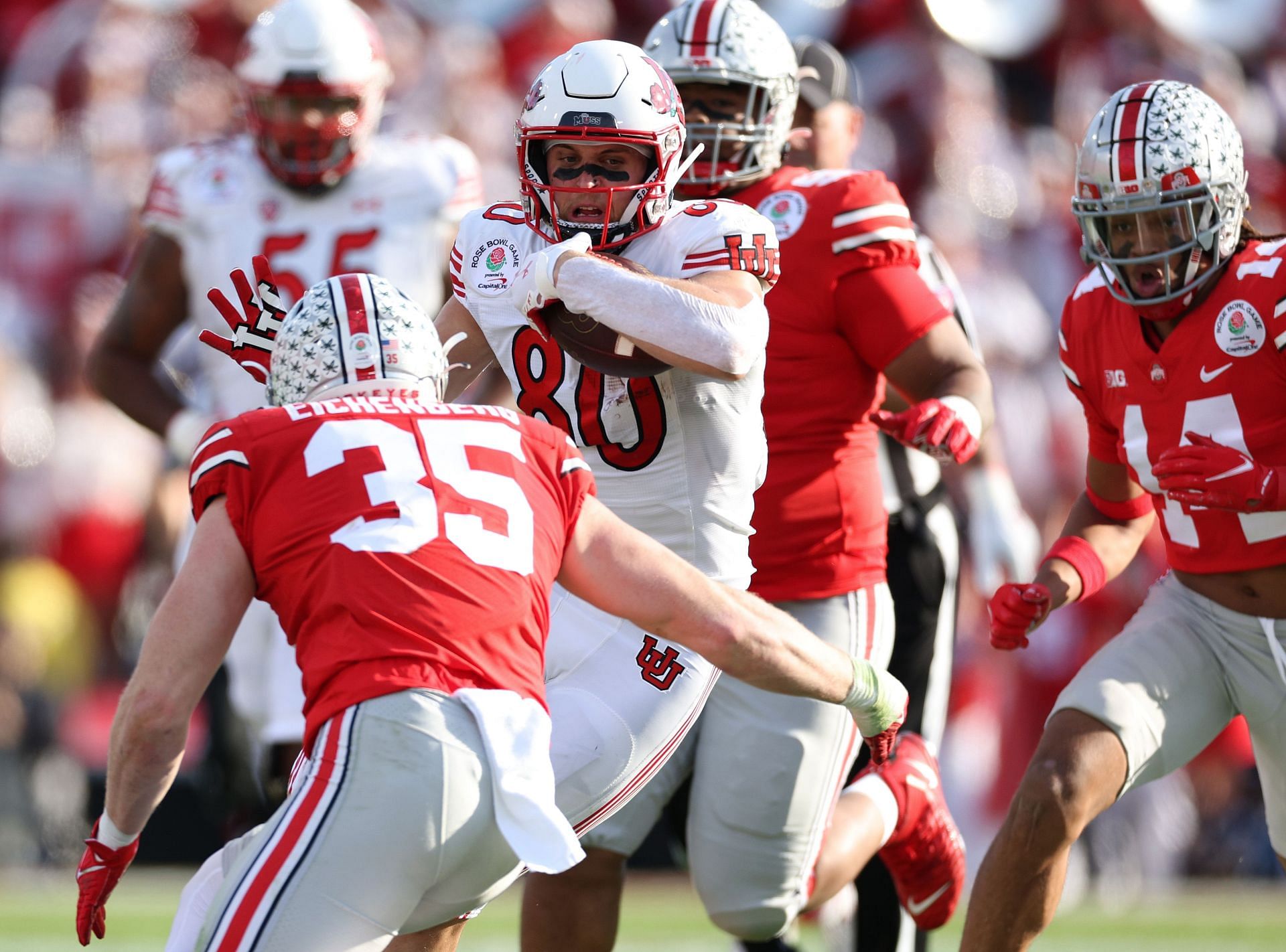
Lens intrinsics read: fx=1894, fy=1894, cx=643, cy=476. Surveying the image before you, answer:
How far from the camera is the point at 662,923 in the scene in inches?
287

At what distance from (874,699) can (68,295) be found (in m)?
6.50

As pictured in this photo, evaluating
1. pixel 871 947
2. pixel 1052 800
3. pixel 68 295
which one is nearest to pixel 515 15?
pixel 68 295

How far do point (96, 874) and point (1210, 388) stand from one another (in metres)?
2.44

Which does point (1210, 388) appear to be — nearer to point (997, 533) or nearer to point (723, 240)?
point (723, 240)

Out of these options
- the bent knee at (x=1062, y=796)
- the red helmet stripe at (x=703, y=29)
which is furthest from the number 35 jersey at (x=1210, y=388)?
the red helmet stripe at (x=703, y=29)

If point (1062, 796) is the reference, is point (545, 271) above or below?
above

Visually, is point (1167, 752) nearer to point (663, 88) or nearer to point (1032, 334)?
point (663, 88)

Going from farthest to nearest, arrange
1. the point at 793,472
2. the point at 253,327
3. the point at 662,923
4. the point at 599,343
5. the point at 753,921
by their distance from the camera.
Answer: the point at 662,923 < the point at 793,472 < the point at 753,921 < the point at 599,343 < the point at 253,327

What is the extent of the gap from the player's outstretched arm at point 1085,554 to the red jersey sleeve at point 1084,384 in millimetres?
43

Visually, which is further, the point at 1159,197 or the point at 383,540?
the point at 1159,197

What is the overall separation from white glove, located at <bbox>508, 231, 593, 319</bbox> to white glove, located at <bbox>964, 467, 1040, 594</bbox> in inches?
84.4

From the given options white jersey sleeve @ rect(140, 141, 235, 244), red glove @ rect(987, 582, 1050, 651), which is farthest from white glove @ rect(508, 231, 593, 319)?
white jersey sleeve @ rect(140, 141, 235, 244)

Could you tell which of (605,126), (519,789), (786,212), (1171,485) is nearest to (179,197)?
(786,212)

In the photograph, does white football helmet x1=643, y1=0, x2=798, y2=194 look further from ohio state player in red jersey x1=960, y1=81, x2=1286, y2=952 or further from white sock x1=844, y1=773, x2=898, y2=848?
white sock x1=844, y1=773, x2=898, y2=848
